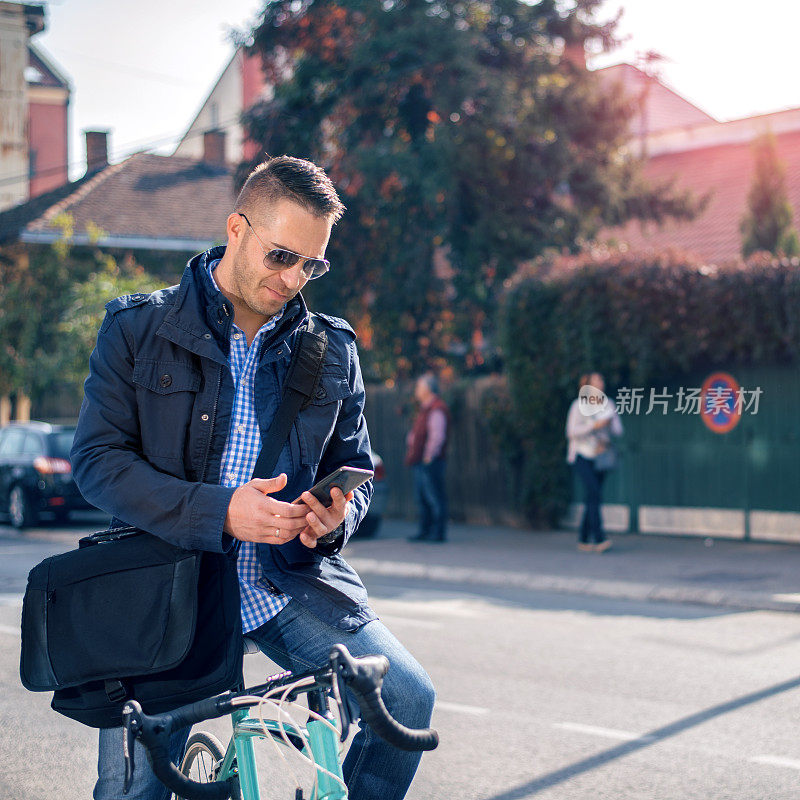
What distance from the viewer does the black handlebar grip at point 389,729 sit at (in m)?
2.03

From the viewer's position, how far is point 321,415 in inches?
109

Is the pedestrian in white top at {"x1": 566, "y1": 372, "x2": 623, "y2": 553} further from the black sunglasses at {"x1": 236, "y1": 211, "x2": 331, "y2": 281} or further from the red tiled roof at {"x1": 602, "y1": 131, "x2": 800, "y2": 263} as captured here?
the black sunglasses at {"x1": 236, "y1": 211, "x2": 331, "y2": 281}

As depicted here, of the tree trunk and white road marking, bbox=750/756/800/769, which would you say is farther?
the tree trunk

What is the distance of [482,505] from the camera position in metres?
16.3

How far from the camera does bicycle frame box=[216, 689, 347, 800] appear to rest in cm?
227

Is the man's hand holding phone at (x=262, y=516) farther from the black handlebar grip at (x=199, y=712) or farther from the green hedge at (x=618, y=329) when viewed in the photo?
the green hedge at (x=618, y=329)

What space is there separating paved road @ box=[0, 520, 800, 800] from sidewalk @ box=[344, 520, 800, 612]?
0.70 meters

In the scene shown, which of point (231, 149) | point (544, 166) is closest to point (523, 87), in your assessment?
point (544, 166)

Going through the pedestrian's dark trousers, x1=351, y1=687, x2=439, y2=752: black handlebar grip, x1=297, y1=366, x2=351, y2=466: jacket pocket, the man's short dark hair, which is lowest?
the pedestrian's dark trousers

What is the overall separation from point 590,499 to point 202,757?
34.5 ft

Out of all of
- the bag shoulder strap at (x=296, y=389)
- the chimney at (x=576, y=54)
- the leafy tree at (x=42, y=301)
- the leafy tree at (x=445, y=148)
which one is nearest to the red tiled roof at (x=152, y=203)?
the leafy tree at (x=42, y=301)

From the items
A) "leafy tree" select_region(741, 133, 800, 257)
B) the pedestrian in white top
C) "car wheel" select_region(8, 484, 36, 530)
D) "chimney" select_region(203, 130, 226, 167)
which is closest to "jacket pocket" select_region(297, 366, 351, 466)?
the pedestrian in white top

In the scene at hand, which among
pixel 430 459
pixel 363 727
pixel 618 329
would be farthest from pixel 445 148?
pixel 363 727

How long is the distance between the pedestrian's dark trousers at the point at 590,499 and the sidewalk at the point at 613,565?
0.23 meters
